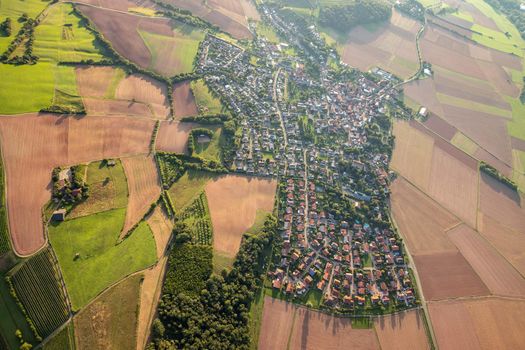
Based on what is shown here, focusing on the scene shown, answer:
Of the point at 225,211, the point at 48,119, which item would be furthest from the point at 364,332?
the point at 48,119

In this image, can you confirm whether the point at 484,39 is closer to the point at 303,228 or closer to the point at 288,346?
the point at 303,228

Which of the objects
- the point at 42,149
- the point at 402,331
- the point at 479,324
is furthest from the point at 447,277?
the point at 42,149

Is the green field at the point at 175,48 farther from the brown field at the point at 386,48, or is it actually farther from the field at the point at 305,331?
the field at the point at 305,331

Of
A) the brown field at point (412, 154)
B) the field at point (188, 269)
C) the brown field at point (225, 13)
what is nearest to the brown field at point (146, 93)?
the field at point (188, 269)

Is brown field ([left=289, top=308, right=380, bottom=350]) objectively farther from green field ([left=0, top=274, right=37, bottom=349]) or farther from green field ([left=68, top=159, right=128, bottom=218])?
green field ([left=0, top=274, right=37, bottom=349])

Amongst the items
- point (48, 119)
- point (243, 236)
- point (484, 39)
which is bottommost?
point (243, 236)

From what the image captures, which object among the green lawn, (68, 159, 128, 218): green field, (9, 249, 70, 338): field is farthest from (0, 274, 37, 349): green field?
(68, 159, 128, 218): green field
